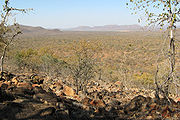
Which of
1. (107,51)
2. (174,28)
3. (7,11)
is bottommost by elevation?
(107,51)

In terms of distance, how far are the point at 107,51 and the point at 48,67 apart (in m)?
20.5

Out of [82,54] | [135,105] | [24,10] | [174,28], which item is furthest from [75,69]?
[174,28]

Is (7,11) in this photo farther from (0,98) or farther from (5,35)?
(0,98)

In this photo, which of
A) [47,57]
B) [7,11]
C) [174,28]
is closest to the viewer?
[174,28]

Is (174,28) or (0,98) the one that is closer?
(174,28)

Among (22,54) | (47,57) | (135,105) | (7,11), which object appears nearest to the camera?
(135,105)

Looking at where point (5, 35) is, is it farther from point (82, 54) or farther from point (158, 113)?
point (158, 113)

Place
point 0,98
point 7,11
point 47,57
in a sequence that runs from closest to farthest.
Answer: point 0,98 < point 7,11 < point 47,57

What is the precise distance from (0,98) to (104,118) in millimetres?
3068

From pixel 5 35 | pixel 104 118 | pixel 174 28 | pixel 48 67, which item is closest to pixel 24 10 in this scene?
pixel 5 35

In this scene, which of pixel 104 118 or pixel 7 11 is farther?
pixel 7 11

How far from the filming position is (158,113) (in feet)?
18.0

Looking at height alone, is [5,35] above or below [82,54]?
above

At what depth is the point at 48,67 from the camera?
59.8 ft
